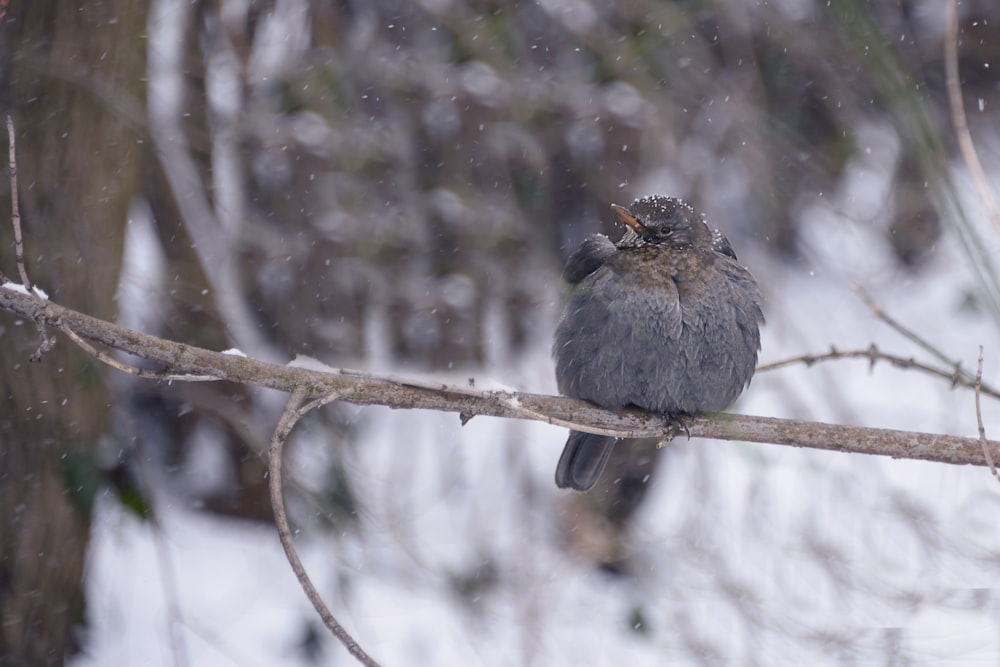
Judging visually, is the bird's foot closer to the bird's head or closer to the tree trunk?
the bird's head

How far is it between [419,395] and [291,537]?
0.60 meters

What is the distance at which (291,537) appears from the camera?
6.66ft

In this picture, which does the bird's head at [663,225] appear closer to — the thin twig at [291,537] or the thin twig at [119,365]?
the thin twig at [291,537]

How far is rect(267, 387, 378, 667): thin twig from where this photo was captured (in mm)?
1972

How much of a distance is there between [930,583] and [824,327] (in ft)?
4.95

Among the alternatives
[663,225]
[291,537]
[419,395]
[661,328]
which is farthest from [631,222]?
[291,537]

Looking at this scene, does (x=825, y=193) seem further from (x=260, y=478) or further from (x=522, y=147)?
(x=260, y=478)

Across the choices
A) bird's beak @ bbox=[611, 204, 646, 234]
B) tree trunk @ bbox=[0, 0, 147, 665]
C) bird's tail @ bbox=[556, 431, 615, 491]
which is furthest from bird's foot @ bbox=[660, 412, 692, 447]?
tree trunk @ bbox=[0, 0, 147, 665]

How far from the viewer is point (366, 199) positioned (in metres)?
5.09

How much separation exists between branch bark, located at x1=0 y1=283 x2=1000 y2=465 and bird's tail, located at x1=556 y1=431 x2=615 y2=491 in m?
0.65

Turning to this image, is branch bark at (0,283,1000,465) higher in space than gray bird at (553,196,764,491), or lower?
lower

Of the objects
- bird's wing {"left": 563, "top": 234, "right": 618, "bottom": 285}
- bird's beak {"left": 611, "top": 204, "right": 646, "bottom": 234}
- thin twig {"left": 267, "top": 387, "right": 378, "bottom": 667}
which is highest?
bird's beak {"left": 611, "top": 204, "right": 646, "bottom": 234}

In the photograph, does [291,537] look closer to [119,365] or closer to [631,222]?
[119,365]

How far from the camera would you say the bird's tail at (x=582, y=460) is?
3.69m
